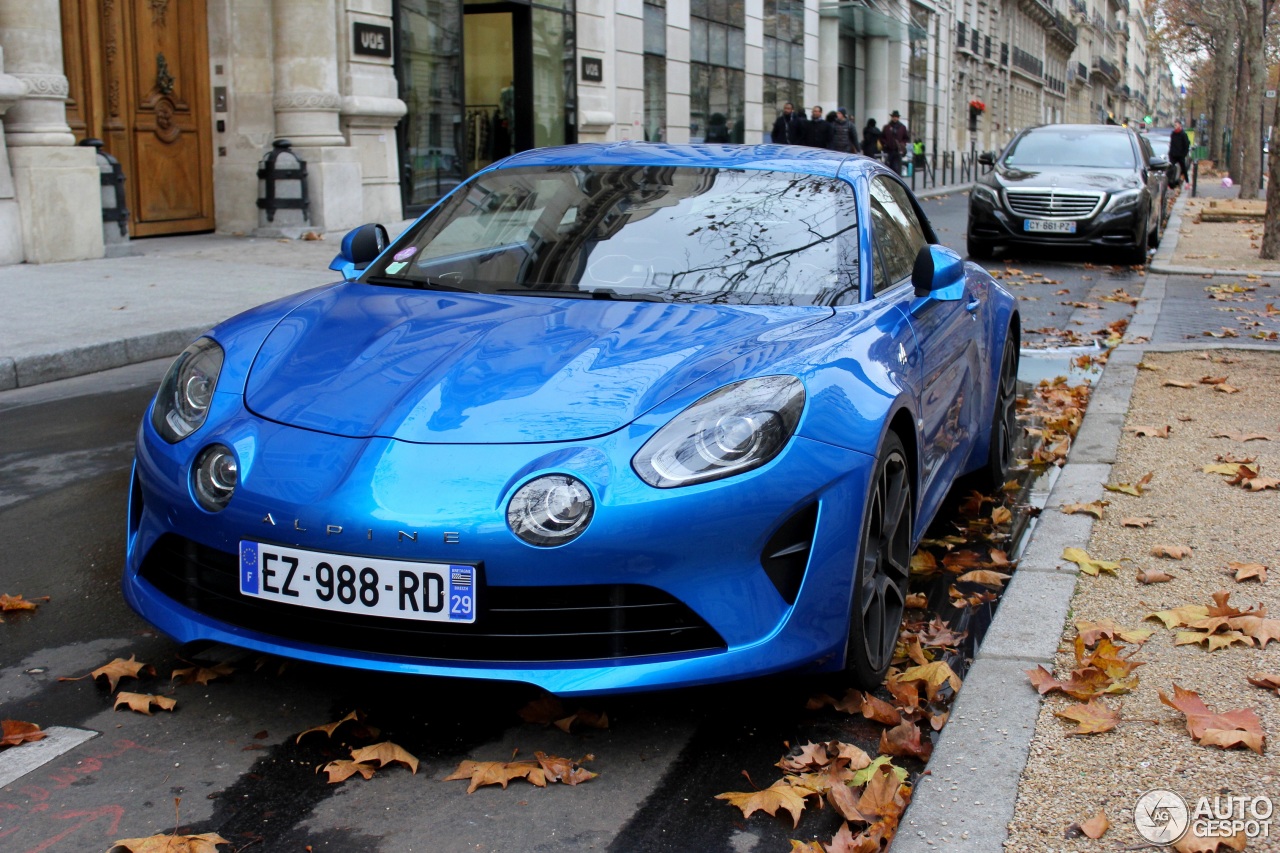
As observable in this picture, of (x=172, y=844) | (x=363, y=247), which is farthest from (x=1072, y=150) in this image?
(x=172, y=844)

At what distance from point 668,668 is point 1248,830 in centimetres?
117

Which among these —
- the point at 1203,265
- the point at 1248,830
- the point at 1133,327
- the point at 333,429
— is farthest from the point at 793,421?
the point at 1203,265

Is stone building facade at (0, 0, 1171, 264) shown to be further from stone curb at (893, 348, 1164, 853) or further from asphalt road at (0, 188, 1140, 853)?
stone curb at (893, 348, 1164, 853)

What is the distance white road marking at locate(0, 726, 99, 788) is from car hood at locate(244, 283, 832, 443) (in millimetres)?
832

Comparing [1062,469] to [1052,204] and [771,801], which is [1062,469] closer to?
[771,801]

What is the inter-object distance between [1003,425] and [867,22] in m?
35.1

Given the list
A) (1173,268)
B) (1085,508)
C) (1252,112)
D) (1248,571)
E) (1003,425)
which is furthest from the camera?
(1252,112)

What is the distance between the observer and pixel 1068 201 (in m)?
15.6

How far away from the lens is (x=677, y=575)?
117 inches

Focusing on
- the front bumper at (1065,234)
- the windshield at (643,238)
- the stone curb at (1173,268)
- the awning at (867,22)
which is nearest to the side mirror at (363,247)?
the windshield at (643,238)

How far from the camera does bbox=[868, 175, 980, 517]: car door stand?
417 cm

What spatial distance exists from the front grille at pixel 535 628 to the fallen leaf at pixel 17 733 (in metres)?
0.61

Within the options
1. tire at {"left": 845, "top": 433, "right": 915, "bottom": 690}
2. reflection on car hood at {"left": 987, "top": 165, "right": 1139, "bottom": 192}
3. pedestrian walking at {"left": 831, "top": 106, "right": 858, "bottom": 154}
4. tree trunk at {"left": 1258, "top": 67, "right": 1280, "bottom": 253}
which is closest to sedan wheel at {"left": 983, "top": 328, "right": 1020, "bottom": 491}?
tire at {"left": 845, "top": 433, "right": 915, "bottom": 690}

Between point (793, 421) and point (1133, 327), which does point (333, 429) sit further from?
point (1133, 327)
